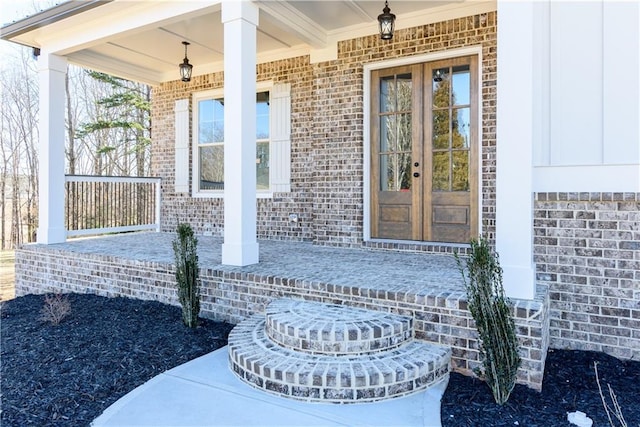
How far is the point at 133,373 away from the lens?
276 cm

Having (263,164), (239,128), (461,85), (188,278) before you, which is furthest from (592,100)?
(263,164)

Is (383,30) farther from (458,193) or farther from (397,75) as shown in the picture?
(458,193)

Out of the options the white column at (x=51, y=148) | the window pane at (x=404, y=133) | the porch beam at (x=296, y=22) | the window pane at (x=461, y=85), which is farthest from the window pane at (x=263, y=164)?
the window pane at (x=461, y=85)

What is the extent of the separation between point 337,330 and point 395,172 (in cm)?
302

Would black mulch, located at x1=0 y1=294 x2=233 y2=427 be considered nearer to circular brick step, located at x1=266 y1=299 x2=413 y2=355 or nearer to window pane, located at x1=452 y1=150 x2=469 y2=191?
circular brick step, located at x1=266 y1=299 x2=413 y2=355

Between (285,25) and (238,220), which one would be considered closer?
(238,220)

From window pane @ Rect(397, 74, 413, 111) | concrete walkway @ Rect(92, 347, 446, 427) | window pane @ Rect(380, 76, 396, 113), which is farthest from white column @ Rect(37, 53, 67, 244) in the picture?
window pane @ Rect(397, 74, 413, 111)

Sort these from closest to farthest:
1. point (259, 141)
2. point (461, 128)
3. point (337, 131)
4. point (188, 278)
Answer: point (188, 278) < point (461, 128) < point (337, 131) < point (259, 141)

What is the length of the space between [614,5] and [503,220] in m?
1.76

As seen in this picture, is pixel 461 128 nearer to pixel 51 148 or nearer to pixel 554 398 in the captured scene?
pixel 554 398

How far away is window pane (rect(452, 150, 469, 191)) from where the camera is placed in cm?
477

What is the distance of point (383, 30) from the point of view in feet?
14.3

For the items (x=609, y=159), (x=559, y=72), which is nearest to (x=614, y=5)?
(x=559, y=72)

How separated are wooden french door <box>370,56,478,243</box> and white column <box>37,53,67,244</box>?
4.37 m
